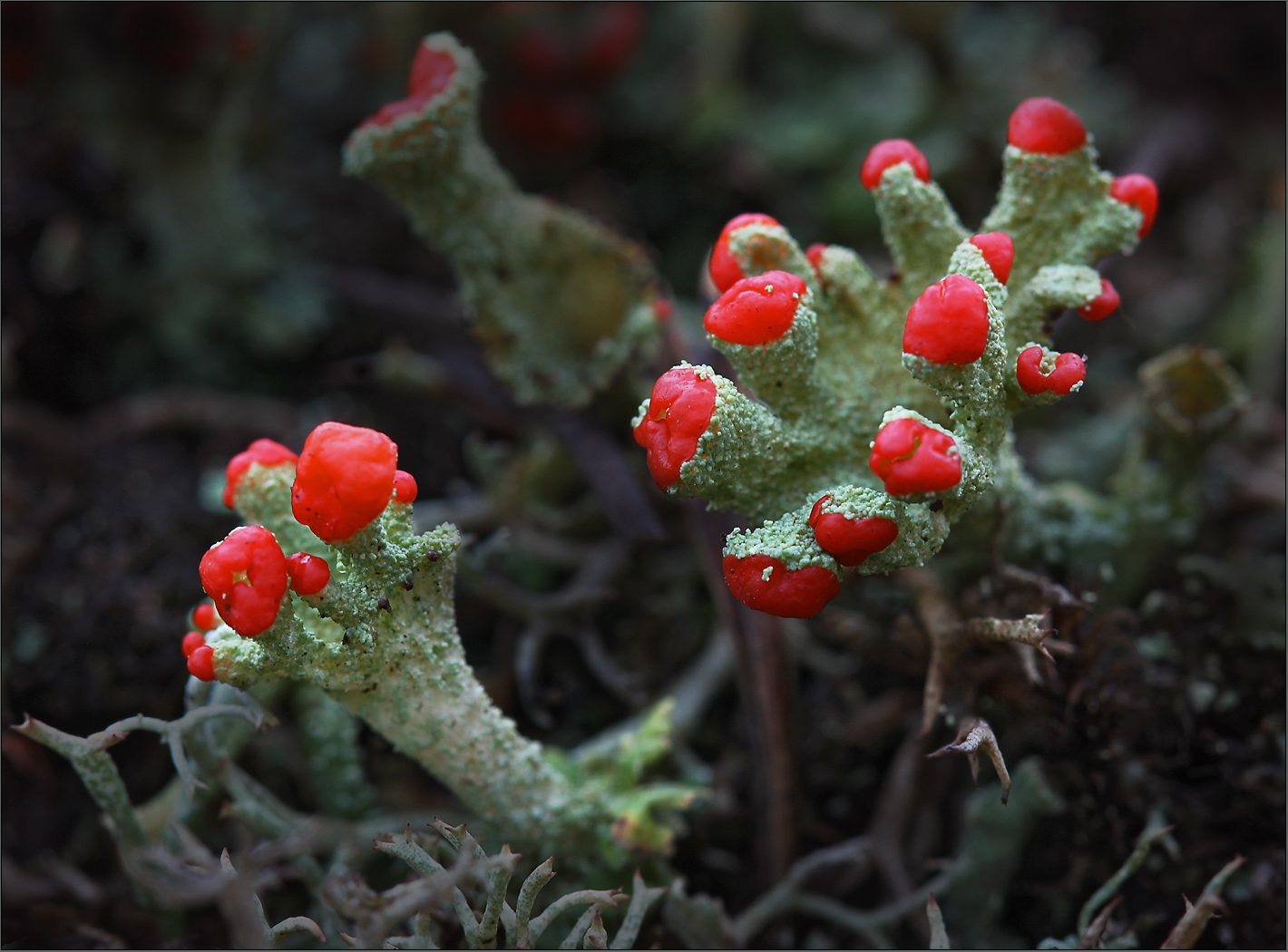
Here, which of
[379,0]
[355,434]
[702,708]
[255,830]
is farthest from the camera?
[379,0]

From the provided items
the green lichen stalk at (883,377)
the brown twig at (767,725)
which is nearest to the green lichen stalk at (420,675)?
the brown twig at (767,725)

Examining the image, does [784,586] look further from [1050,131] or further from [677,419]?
[1050,131]

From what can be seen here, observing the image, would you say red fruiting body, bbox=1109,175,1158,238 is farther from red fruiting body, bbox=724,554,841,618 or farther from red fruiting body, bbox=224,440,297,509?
red fruiting body, bbox=224,440,297,509

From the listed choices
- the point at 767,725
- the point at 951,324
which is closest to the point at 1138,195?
the point at 951,324

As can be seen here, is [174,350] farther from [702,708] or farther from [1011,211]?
[1011,211]

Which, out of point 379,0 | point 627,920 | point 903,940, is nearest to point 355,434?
point 627,920

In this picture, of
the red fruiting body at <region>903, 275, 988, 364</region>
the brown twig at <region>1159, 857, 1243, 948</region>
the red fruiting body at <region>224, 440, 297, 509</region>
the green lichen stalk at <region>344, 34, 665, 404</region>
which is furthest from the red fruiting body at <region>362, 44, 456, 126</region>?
the brown twig at <region>1159, 857, 1243, 948</region>

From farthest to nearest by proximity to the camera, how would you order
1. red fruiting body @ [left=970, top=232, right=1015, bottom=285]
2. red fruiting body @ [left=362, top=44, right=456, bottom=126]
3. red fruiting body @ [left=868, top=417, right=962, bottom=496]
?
red fruiting body @ [left=362, top=44, right=456, bottom=126], red fruiting body @ [left=970, top=232, right=1015, bottom=285], red fruiting body @ [left=868, top=417, right=962, bottom=496]
